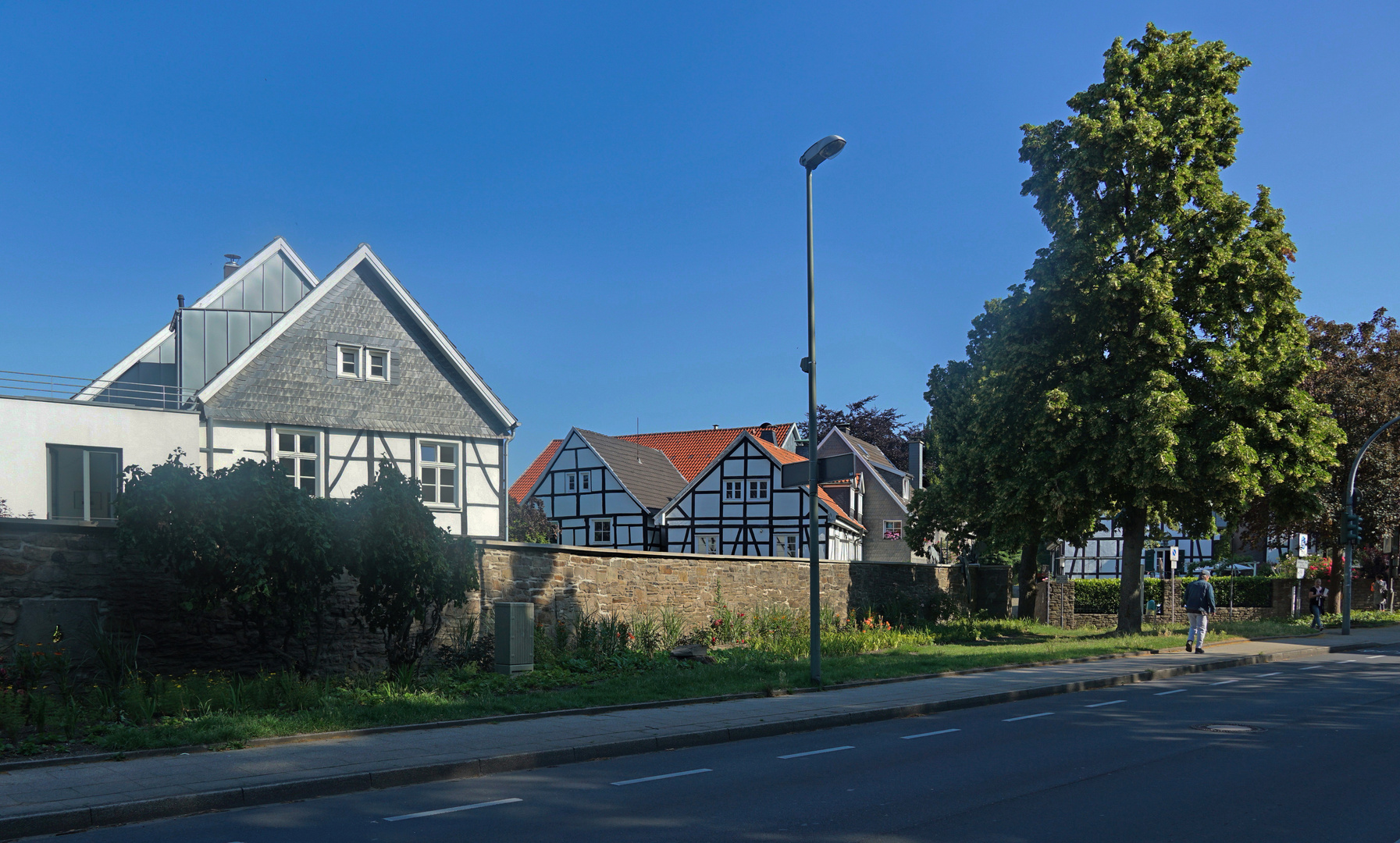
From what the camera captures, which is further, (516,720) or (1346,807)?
(516,720)

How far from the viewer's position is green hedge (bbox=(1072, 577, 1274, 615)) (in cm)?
4112

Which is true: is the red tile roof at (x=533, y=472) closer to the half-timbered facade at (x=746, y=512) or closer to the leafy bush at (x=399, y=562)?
the half-timbered facade at (x=746, y=512)

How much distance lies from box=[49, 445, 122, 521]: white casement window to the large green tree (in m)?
21.3

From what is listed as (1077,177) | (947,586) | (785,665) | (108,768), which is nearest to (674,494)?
(947,586)

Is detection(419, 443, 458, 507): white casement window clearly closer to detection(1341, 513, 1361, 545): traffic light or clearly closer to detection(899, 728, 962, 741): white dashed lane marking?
detection(899, 728, 962, 741): white dashed lane marking

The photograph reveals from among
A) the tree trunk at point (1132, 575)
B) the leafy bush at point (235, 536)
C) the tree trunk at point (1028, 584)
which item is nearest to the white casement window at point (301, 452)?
the leafy bush at point (235, 536)

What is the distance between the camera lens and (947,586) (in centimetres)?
3219

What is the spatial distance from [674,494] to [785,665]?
3701 cm

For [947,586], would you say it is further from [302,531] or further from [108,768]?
[108,768]

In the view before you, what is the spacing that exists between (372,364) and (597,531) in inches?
981

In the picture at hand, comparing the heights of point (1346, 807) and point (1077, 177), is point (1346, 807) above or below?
below

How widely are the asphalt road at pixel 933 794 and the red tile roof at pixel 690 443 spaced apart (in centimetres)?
4593

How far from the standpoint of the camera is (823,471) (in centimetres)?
1527

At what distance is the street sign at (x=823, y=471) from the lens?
14680 mm
